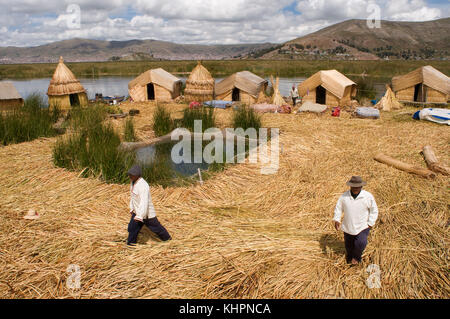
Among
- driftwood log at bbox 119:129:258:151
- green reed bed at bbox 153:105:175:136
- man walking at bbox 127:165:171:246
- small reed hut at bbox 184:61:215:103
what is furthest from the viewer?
small reed hut at bbox 184:61:215:103

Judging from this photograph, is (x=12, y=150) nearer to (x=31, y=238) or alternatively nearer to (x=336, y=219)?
(x=31, y=238)

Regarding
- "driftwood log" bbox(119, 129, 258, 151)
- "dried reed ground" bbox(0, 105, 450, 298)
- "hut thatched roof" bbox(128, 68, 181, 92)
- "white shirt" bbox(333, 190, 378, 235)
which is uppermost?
"hut thatched roof" bbox(128, 68, 181, 92)

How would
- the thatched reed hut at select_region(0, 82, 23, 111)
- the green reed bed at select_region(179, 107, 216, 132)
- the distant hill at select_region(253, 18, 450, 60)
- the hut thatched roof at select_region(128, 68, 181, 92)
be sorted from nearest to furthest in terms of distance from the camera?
the green reed bed at select_region(179, 107, 216, 132) < the thatched reed hut at select_region(0, 82, 23, 111) < the hut thatched roof at select_region(128, 68, 181, 92) < the distant hill at select_region(253, 18, 450, 60)

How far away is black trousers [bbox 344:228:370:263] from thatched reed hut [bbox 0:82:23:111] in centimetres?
1261

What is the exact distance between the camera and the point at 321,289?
2936mm

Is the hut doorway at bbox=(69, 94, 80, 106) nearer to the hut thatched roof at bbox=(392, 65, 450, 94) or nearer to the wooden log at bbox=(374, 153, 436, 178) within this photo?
the wooden log at bbox=(374, 153, 436, 178)

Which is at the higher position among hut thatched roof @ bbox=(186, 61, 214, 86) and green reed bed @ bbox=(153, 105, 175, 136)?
hut thatched roof @ bbox=(186, 61, 214, 86)

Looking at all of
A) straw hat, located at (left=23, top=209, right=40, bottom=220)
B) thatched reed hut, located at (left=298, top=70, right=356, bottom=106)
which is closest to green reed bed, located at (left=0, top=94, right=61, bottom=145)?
straw hat, located at (left=23, top=209, right=40, bottom=220)

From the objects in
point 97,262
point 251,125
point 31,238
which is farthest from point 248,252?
point 251,125

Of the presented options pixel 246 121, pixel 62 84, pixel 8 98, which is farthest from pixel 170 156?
pixel 8 98

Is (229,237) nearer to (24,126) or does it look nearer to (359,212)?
(359,212)

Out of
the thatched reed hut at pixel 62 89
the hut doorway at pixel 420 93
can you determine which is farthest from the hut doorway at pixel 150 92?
the hut doorway at pixel 420 93

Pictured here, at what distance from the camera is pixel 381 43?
120 m

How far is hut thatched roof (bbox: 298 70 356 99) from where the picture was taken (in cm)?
1325
